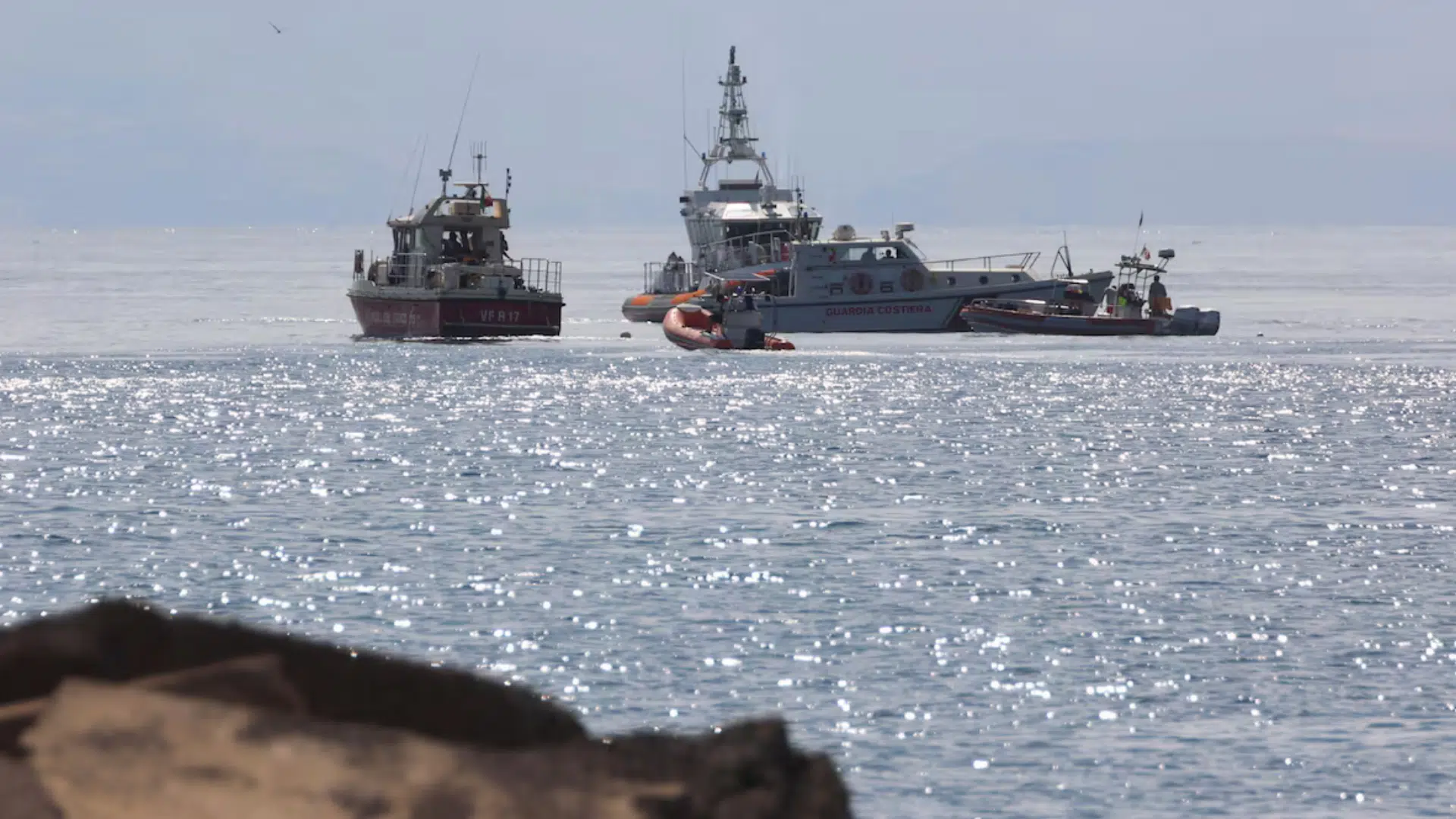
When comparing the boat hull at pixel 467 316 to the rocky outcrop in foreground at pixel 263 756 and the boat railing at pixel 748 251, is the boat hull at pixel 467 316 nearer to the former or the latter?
the boat railing at pixel 748 251

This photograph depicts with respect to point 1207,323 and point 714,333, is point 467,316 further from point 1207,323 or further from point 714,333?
point 1207,323

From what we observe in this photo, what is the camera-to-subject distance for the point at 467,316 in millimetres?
70812

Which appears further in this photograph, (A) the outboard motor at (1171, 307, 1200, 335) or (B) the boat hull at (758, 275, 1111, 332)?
(A) the outboard motor at (1171, 307, 1200, 335)

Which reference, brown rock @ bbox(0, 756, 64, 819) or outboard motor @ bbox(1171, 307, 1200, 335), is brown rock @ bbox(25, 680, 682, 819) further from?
outboard motor @ bbox(1171, 307, 1200, 335)

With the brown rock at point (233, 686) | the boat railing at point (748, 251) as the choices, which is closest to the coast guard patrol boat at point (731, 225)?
the boat railing at point (748, 251)

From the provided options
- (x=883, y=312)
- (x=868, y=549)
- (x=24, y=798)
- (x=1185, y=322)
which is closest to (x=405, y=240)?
(x=883, y=312)

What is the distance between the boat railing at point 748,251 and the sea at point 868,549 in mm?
24963

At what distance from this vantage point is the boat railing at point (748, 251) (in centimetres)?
9025

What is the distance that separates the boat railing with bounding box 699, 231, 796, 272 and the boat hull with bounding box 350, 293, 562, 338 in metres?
17.6

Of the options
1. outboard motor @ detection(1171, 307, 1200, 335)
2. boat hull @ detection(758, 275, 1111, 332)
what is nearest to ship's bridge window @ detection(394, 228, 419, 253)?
boat hull @ detection(758, 275, 1111, 332)

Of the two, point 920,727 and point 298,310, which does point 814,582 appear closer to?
point 920,727

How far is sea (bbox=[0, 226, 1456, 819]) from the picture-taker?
564 inches

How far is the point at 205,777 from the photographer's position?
232 centimetres

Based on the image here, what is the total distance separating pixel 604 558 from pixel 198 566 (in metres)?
4.91
